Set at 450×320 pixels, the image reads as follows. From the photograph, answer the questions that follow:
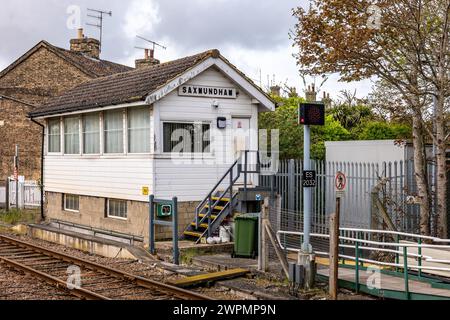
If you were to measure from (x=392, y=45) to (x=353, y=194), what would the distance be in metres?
3.94

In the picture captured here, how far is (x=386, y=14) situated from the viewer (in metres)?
13.3

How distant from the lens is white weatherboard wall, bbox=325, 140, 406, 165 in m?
17.5

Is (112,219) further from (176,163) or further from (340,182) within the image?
(340,182)

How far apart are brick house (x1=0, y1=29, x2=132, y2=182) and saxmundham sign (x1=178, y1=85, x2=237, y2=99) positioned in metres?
17.8

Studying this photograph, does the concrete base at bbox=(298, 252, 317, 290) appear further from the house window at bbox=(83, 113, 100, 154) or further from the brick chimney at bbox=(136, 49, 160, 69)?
the brick chimney at bbox=(136, 49, 160, 69)

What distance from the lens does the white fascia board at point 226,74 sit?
16125 millimetres

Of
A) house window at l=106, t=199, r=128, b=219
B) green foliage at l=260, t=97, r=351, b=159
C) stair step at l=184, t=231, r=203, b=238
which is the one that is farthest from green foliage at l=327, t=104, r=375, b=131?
stair step at l=184, t=231, r=203, b=238

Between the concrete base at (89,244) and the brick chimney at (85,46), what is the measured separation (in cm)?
2005

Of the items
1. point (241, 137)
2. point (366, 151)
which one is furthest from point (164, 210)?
point (366, 151)

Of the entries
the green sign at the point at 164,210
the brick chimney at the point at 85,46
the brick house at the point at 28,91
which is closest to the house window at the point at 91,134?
the green sign at the point at 164,210

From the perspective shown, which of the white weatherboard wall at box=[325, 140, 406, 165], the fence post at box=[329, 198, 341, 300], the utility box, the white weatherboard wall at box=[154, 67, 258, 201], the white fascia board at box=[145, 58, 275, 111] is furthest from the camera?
the white weatherboard wall at box=[325, 140, 406, 165]

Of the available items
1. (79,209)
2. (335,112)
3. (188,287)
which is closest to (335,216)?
(188,287)

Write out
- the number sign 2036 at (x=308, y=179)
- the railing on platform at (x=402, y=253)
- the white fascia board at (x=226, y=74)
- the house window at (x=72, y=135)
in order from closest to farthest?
the railing on platform at (x=402, y=253), the number sign 2036 at (x=308, y=179), the white fascia board at (x=226, y=74), the house window at (x=72, y=135)

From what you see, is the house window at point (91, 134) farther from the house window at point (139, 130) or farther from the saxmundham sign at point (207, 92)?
the saxmundham sign at point (207, 92)
